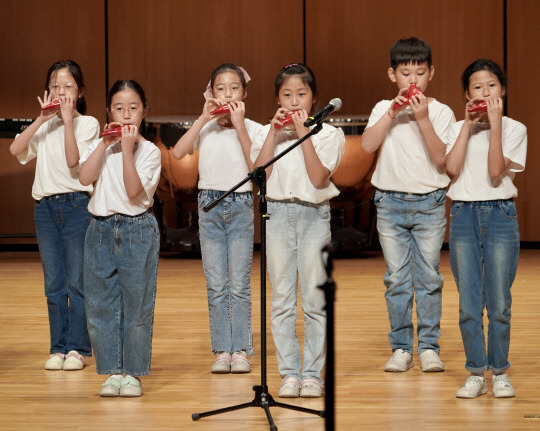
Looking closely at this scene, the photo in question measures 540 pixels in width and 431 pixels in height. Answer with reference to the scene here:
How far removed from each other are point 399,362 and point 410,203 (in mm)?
673

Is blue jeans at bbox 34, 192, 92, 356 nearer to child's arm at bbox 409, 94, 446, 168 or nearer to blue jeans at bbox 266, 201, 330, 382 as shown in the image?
blue jeans at bbox 266, 201, 330, 382

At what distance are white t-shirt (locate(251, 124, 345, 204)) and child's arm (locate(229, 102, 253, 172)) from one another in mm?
284

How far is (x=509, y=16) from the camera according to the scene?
26.5 feet

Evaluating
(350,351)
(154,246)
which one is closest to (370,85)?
(350,351)

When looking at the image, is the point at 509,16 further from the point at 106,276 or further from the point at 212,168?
the point at 106,276

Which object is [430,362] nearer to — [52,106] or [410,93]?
[410,93]

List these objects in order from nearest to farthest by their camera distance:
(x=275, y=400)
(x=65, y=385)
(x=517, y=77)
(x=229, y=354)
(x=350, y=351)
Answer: (x=275, y=400) < (x=65, y=385) < (x=229, y=354) < (x=350, y=351) < (x=517, y=77)

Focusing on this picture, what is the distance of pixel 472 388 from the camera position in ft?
11.0

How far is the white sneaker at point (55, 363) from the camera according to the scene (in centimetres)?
386

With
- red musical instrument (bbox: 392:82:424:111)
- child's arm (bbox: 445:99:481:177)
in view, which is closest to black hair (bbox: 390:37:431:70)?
red musical instrument (bbox: 392:82:424:111)

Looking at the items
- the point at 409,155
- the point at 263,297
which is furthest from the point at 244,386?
the point at 409,155

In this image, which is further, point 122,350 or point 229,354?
point 229,354

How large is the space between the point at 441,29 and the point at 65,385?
Result: 562cm

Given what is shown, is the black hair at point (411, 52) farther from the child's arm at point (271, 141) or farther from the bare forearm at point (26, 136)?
the bare forearm at point (26, 136)
